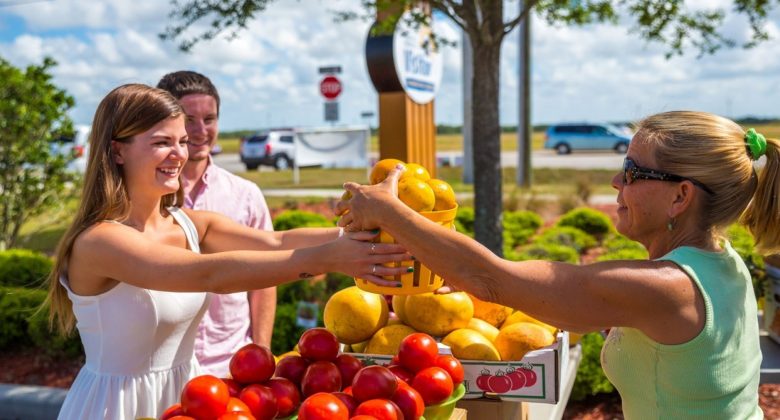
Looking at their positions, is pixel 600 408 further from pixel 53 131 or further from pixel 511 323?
pixel 53 131

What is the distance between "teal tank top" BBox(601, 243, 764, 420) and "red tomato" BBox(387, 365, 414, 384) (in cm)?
64

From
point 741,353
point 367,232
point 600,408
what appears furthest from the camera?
point 600,408

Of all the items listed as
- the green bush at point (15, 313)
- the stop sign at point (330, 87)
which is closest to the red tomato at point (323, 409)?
the green bush at point (15, 313)

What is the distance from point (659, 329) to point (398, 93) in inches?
301

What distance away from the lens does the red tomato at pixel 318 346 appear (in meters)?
2.46

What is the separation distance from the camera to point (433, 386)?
229 cm

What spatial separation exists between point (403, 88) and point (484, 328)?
20.6 ft

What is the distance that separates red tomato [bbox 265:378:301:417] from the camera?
2229 millimetres

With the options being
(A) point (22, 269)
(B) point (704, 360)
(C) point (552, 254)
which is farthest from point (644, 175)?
(A) point (22, 269)

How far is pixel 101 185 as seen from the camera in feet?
8.50

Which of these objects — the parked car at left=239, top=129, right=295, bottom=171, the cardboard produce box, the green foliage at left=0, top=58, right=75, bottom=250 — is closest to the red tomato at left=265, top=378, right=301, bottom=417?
the cardboard produce box

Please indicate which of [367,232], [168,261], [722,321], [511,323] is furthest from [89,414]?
[722,321]

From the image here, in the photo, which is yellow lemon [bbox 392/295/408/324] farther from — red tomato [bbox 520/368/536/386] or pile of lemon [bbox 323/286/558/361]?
red tomato [bbox 520/368/536/386]

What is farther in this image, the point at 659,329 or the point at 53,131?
the point at 53,131
